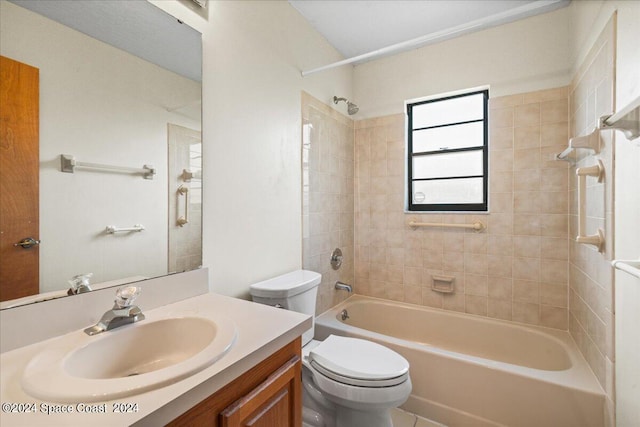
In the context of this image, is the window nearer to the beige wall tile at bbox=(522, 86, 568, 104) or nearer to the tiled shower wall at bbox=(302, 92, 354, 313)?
the beige wall tile at bbox=(522, 86, 568, 104)

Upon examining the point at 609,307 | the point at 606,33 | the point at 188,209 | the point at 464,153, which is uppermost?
the point at 606,33

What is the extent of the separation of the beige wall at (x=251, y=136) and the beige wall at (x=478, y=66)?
29.1 inches

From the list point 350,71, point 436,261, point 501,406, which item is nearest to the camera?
point 501,406

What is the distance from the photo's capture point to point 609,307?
1229 millimetres

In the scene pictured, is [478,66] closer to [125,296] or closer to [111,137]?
[111,137]

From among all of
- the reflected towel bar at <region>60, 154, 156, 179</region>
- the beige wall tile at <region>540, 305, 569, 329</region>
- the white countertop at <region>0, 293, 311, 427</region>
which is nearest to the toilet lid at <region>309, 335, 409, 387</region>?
the white countertop at <region>0, 293, 311, 427</region>

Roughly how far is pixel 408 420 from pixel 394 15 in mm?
2622

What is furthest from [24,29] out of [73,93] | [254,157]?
[254,157]

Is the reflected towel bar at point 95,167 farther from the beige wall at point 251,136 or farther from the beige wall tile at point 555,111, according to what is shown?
the beige wall tile at point 555,111

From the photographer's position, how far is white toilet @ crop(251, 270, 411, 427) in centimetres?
123

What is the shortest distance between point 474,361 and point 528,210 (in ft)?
3.75

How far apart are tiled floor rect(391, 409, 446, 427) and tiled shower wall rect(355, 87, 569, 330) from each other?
0.86 metres

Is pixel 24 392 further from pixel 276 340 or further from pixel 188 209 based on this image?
pixel 188 209

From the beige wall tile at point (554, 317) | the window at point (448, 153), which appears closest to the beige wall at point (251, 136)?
the window at point (448, 153)
